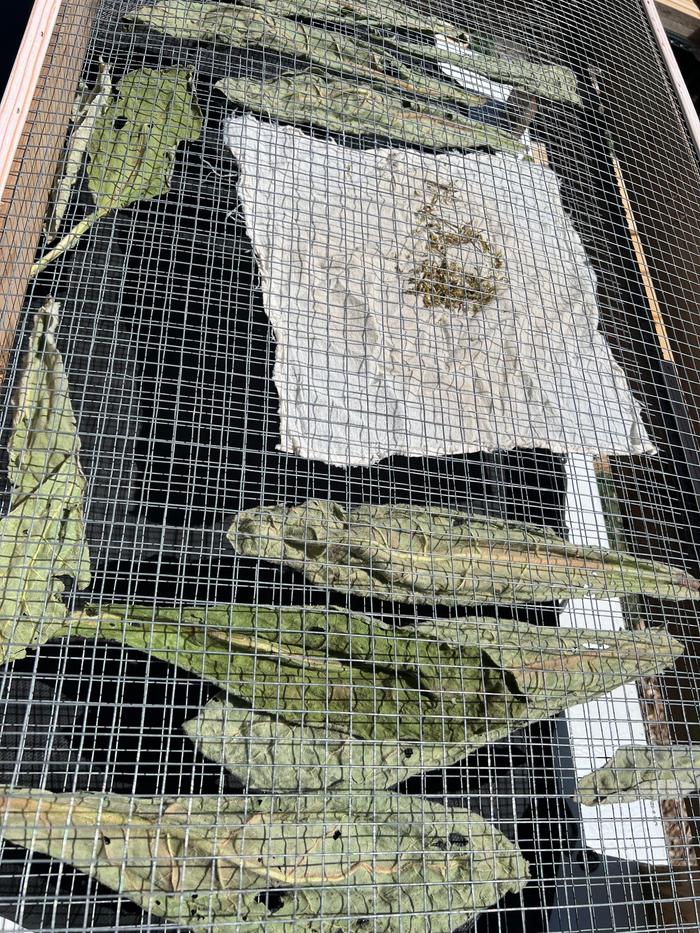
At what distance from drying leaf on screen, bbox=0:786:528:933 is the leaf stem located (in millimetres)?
630

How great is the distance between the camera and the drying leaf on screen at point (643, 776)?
0.82 m

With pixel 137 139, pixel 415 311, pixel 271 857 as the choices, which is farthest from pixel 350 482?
pixel 137 139

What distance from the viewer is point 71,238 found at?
95cm

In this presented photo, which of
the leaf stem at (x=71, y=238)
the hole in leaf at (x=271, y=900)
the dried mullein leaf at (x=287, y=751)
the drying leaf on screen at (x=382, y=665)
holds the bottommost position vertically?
the hole in leaf at (x=271, y=900)

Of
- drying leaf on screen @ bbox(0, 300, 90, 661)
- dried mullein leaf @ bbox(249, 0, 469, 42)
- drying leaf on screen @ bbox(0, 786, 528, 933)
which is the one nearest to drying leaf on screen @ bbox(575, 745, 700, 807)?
drying leaf on screen @ bbox(0, 786, 528, 933)

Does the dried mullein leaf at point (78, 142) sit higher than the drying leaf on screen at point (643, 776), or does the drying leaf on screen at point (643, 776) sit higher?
the dried mullein leaf at point (78, 142)

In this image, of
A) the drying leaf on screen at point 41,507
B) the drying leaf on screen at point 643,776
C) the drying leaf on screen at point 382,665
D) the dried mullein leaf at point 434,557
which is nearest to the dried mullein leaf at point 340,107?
the drying leaf on screen at point 41,507

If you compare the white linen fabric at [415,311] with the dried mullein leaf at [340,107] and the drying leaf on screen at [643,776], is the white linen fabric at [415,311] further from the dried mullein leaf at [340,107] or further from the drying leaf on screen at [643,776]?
the drying leaf on screen at [643,776]

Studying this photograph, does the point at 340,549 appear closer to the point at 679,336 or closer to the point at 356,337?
the point at 356,337

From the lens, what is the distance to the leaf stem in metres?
0.93

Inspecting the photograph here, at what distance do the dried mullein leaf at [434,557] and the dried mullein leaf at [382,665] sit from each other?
4 cm

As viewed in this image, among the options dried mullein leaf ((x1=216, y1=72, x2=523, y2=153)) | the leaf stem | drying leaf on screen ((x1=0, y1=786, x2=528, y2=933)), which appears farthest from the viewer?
dried mullein leaf ((x1=216, y1=72, x2=523, y2=153))

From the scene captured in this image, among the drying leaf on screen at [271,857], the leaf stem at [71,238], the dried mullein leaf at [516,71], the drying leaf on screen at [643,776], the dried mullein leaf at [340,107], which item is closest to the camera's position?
the drying leaf on screen at [271,857]

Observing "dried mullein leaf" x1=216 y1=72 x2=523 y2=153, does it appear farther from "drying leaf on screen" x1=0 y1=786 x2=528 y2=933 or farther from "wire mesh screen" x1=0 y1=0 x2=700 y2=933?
"drying leaf on screen" x1=0 y1=786 x2=528 y2=933
